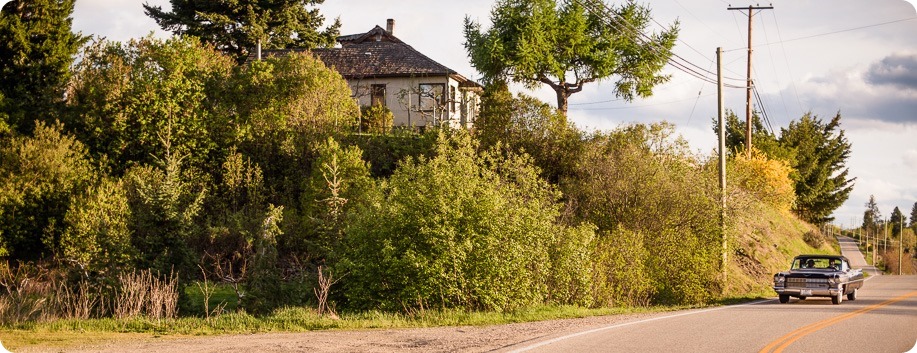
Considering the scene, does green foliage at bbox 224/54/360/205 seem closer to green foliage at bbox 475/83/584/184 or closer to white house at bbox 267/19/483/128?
green foliage at bbox 475/83/584/184

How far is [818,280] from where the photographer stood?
28125 millimetres

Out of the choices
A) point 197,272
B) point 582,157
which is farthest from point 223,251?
point 582,157

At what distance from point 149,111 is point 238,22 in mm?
18470

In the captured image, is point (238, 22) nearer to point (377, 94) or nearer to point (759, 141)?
point (377, 94)

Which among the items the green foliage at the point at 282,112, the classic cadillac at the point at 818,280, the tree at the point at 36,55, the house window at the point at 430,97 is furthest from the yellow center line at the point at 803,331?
the tree at the point at 36,55

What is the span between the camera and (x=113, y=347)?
50.3 feet

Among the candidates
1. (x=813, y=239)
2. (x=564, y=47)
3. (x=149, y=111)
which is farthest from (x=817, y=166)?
(x=149, y=111)

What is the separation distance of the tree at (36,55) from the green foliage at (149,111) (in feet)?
3.61

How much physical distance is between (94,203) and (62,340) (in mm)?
17538

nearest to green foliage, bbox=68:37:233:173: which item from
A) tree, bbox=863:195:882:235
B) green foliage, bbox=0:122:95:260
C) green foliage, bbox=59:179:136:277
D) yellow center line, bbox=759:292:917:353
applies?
green foliage, bbox=0:122:95:260

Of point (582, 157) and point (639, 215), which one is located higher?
point (582, 157)

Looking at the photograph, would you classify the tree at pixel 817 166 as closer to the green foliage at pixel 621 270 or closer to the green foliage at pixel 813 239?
the green foliage at pixel 813 239

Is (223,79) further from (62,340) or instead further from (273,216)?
(62,340)

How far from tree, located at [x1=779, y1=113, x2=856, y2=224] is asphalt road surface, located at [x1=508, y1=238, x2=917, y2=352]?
49.9 meters
